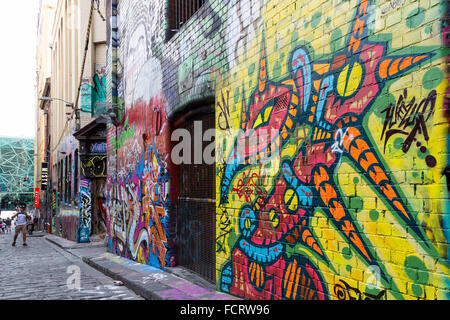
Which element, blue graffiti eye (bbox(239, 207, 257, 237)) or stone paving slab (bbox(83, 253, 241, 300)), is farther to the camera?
stone paving slab (bbox(83, 253, 241, 300))

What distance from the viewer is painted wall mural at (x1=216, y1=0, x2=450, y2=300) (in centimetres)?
300

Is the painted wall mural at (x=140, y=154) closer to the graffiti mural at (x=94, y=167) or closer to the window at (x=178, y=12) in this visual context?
the window at (x=178, y=12)

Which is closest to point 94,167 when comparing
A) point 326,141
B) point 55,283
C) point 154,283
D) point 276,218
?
point 55,283

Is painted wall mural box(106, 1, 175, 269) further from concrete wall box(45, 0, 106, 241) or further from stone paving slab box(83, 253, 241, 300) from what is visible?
concrete wall box(45, 0, 106, 241)

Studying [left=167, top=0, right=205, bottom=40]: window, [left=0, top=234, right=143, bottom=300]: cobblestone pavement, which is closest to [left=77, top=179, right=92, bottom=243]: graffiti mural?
[left=0, top=234, right=143, bottom=300]: cobblestone pavement

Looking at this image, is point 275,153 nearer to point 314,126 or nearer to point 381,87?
point 314,126

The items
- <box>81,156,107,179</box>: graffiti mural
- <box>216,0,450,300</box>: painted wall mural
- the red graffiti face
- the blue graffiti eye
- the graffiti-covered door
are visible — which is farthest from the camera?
<box>81,156,107,179</box>: graffiti mural

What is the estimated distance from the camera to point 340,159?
3.77 m

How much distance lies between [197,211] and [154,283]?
1282mm

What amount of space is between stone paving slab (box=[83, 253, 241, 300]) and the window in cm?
427

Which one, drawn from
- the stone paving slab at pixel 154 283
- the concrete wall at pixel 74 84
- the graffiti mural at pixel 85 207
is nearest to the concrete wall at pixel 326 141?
the stone paving slab at pixel 154 283

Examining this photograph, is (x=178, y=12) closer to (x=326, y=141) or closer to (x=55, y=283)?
(x=326, y=141)
